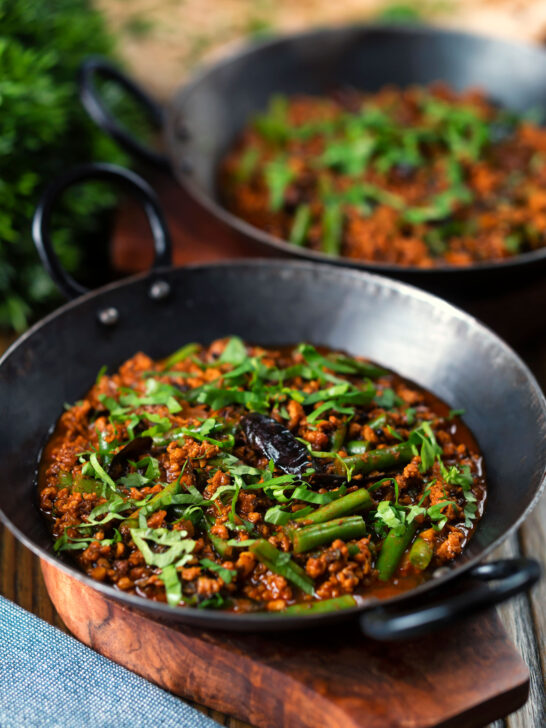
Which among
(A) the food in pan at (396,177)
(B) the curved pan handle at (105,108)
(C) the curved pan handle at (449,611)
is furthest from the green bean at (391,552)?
(B) the curved pan handle at (105,108)

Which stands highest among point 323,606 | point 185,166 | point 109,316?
point 185,166

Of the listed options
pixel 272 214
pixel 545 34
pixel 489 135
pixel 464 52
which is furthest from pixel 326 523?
pixel 545 34

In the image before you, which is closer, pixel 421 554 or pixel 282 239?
pixel 421 554

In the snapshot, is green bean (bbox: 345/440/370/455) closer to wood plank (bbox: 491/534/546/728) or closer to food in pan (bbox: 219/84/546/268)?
wood plank (bbox: 491/534/546/728)

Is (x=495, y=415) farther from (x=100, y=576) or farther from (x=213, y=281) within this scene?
(x=100, y=576)

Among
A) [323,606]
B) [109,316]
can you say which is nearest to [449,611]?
A: [323,606]

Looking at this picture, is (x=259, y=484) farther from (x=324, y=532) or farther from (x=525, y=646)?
(x=525, y=646)
